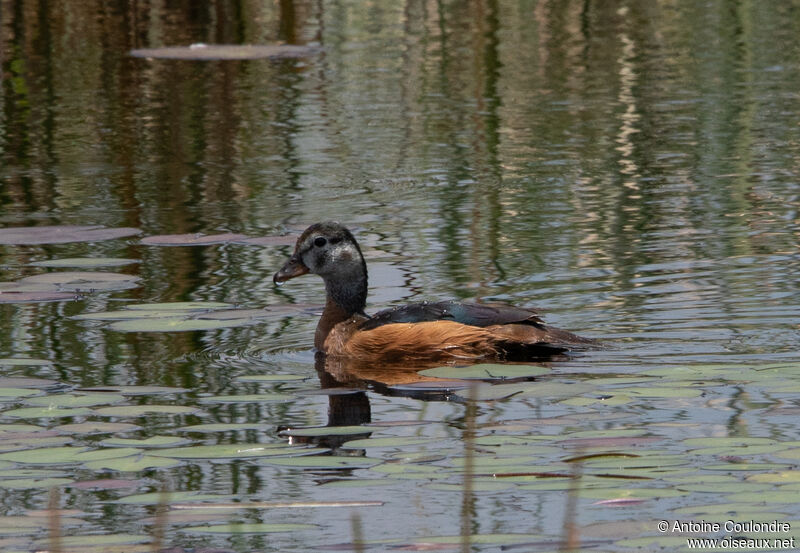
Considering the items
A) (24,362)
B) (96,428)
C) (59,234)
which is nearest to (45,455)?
(96,428)

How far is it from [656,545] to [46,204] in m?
8.22

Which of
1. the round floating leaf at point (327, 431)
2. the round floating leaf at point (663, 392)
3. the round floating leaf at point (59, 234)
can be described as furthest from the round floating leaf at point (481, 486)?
the round floating leaf at point (59, 234)

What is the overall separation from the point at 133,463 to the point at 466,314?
253 centimetres

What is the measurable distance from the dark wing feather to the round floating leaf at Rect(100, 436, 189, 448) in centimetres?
204

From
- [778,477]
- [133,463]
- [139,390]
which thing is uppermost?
[778,477]

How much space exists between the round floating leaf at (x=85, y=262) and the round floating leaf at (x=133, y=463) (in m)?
4.08

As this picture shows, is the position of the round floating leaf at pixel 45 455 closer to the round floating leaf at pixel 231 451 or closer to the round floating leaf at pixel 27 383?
the round floating leaf at pixel 231 451

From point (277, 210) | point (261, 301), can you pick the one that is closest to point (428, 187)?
point (277, 210)

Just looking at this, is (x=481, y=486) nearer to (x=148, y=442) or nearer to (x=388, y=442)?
(x=388, y=442)

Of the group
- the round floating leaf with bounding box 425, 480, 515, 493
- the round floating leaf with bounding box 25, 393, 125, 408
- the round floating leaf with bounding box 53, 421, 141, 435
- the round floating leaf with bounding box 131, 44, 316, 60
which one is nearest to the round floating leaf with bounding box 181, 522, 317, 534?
the round floating leaf with bounding box 425, 480, 515, 493

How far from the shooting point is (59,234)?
10.4m

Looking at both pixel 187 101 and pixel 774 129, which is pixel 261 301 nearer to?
pixel 774 129

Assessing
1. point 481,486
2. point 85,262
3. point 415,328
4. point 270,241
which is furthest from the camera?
point 270,241

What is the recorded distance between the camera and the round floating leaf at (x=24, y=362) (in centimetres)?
730
